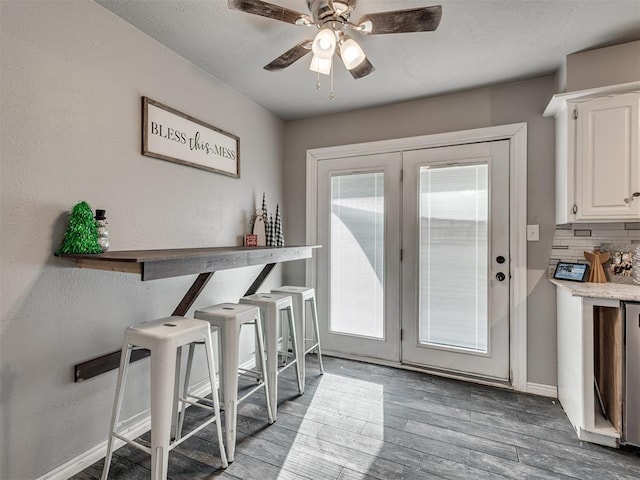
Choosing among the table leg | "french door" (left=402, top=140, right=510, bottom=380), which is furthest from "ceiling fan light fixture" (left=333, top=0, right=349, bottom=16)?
the table leg

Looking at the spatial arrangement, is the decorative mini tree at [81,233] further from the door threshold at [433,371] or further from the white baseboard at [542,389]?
the white baseboard at [542,389]

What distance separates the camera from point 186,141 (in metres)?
2.23

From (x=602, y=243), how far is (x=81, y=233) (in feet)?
10.5

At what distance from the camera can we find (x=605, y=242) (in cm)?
228

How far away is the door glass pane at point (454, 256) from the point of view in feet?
8.71

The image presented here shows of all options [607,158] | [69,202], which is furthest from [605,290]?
[69,202]

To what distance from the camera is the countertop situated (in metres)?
1.82

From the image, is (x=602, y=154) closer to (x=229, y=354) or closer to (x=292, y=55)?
(x=292, y=55)

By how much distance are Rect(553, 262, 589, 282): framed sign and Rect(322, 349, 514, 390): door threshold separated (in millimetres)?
936

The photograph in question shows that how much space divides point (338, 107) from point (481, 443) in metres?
2.79

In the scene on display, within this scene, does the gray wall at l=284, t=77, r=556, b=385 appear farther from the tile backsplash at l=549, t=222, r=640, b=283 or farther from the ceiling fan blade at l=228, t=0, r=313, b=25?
the ceiling fan blade at l=228, t=0, r=313, b=25

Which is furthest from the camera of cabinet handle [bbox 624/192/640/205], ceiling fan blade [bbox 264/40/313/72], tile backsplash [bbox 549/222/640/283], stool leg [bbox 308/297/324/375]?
stool leg [bbox 308/297/324/375]

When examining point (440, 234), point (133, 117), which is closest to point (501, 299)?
point (440, 234)

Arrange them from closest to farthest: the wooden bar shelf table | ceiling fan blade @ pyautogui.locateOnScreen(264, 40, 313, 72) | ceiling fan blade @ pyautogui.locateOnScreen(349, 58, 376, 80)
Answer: the wooden bar shelf table, ceiling fan blade @ pyautogui.locateOnScreen(264, 40, 313, 72), ceiling fan blade @ pyautogui.locateOnScreen(349, 58, 376, 80)
